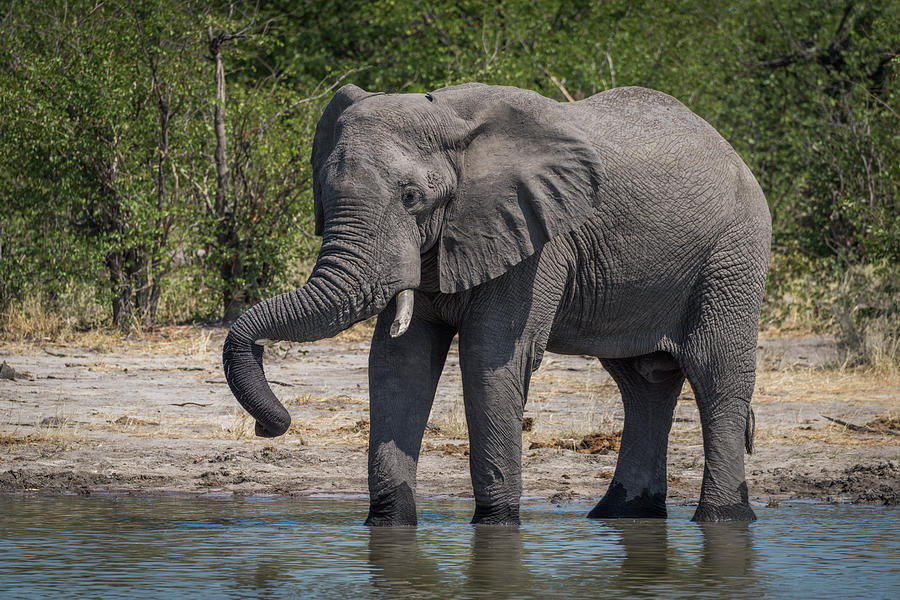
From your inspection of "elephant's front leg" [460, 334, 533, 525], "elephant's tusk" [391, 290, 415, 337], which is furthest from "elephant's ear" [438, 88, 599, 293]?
"elephant's front leg" [460, 334, 533, 525]

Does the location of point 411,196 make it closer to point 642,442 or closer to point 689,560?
point 689,560

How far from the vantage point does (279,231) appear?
15.6m

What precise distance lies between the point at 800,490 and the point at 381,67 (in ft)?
55.9

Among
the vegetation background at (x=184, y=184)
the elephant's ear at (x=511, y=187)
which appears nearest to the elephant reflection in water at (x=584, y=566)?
the elephant's ear at (x=511, y=187)

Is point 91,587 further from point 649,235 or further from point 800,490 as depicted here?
point 800,490

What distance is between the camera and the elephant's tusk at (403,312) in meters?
6.31

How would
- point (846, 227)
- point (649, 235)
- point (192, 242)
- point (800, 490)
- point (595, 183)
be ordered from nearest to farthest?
point (595, 183)
point (649, 235)
point (800, 490)
point (192, 242)
point (846, 227)

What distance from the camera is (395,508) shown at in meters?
7.07

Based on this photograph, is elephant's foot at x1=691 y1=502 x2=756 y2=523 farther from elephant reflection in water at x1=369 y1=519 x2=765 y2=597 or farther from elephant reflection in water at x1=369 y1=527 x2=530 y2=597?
elephant reflection in water at x1=369 y1=527 x2=530 y2=597

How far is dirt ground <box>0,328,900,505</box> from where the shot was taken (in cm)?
891

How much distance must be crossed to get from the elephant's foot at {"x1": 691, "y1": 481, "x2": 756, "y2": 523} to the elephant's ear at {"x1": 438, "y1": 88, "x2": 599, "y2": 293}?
1.91 metres

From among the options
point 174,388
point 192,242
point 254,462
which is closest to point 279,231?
point 192,242

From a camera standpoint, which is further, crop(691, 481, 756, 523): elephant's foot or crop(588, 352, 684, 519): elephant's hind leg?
crop(588, 352, 684, 519): elephant's hind leg

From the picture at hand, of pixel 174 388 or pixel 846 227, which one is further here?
pixel 846 227
